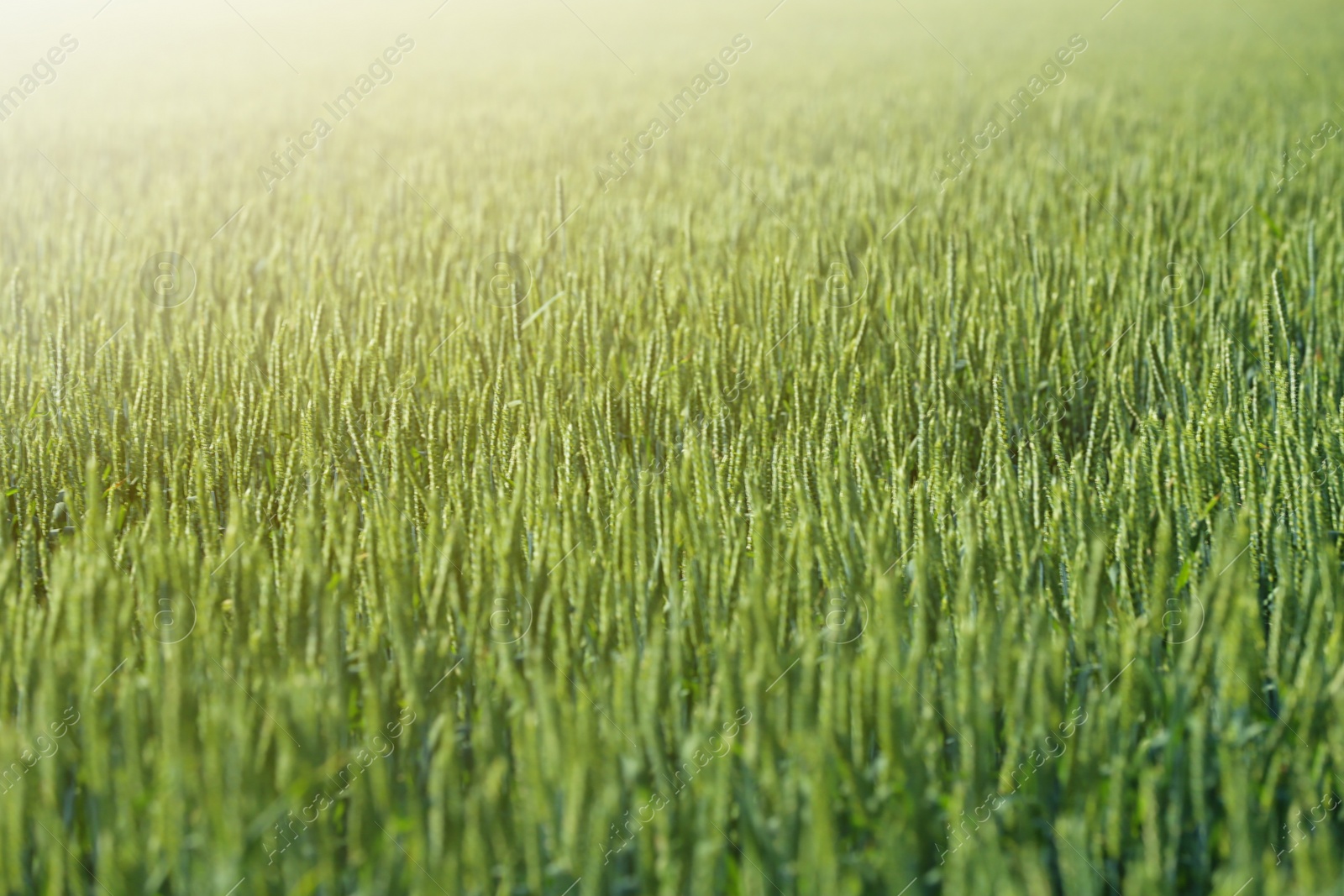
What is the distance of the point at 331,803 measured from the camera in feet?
3.16

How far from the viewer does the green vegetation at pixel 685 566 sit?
88cm

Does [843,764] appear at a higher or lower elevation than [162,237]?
→ lower

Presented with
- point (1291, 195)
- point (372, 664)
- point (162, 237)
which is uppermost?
point (162, 237)

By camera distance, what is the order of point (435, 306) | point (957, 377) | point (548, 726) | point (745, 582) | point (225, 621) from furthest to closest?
point (435, 306)
point (957, 377)
point (225, 621)
point (745, 582)
point (548, 726)

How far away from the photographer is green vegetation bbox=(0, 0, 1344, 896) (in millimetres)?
878

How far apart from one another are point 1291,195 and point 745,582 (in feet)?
10.0

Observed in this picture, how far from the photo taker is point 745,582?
1.22 metres

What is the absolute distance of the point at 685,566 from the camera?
127 cm

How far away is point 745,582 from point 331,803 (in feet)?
1.57

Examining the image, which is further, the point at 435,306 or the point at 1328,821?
the point at 435,306

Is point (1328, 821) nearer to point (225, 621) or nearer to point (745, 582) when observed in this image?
point (745, 582)

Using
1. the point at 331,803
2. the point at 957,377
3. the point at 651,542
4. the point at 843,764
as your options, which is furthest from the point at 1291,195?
the point at 331,803

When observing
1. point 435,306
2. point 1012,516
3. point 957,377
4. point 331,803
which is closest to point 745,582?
point 1012,516

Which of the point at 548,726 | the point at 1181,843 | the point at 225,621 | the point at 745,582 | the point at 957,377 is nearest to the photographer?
the point at 548,726
